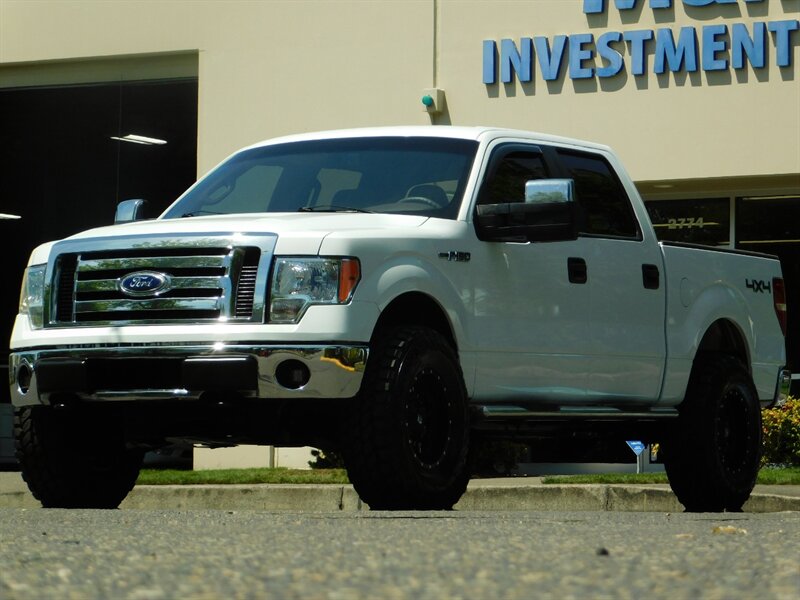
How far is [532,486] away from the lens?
1223 centimetres

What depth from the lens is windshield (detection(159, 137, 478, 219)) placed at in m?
8.57

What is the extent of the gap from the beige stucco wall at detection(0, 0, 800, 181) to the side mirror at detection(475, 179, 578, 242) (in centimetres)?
901

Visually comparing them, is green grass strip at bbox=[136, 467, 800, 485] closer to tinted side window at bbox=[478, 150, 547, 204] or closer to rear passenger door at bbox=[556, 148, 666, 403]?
rear passenger door at bbox=[556, 148, 666, 403]

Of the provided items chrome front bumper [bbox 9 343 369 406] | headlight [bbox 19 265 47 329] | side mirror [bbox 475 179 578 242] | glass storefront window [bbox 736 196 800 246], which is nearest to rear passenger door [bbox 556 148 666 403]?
side mirror [bbox 475 179 578 242]

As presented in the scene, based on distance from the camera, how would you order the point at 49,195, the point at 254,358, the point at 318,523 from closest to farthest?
the point at 318,523
the point at 254,358
the point at 49,195

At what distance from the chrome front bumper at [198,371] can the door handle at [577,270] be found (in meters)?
1.80

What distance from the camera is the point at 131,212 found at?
9.29 metres

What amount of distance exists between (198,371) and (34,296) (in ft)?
4.15

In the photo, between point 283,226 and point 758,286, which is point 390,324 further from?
point 758,286

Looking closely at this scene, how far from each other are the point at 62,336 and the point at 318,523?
2.07m

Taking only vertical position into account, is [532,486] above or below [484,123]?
below

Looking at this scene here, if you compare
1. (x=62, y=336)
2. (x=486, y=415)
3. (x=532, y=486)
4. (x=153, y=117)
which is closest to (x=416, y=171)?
(x=486, y=415)

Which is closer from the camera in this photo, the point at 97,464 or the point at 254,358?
the point at 254,358

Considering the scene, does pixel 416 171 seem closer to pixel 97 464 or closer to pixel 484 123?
pixel 97 464
